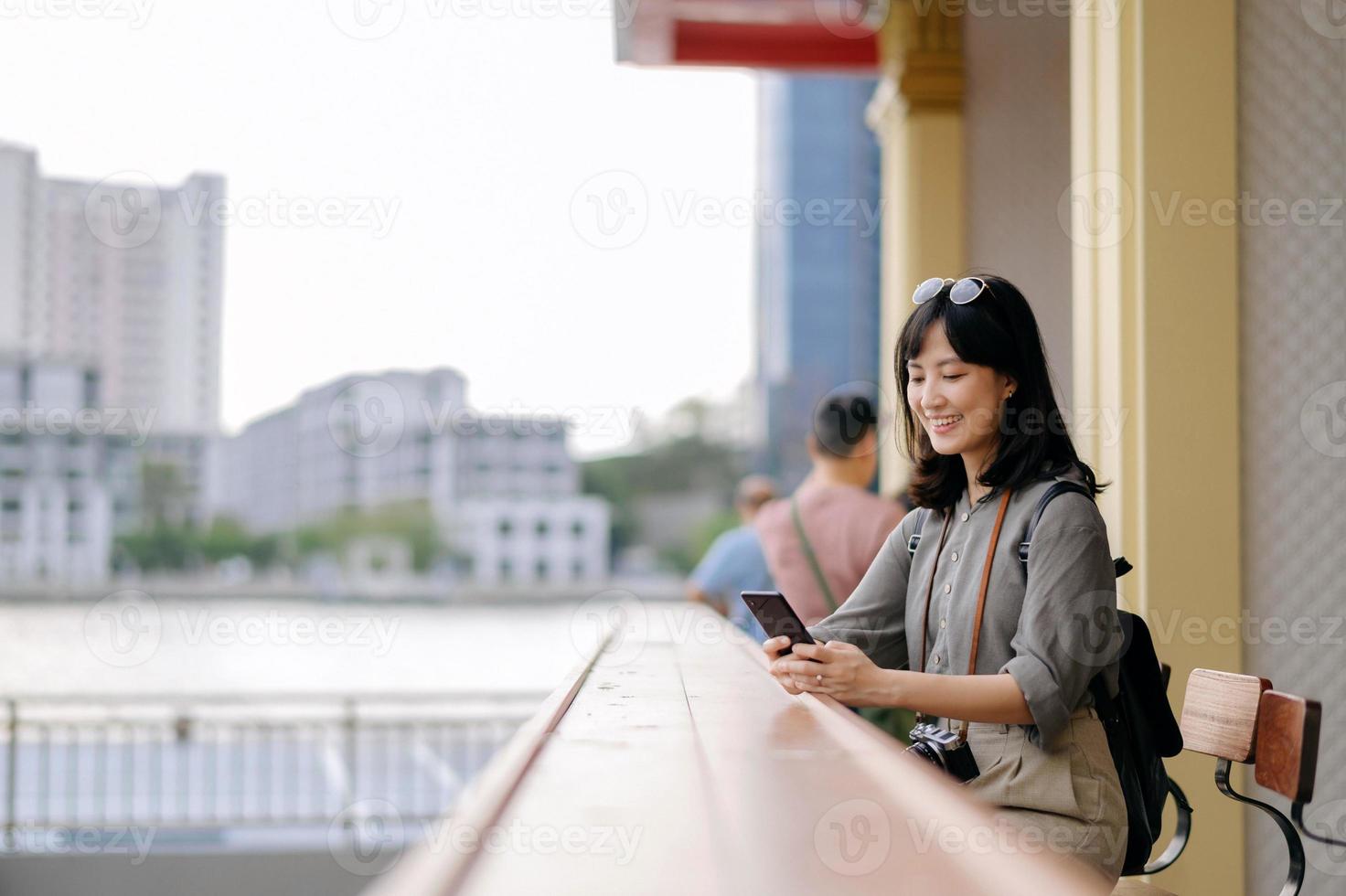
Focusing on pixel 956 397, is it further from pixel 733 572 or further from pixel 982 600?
pixel 733 572

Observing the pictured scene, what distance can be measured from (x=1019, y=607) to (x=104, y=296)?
27.1 meters

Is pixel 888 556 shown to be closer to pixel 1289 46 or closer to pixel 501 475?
pixel 1289 46

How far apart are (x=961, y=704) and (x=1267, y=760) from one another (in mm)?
489

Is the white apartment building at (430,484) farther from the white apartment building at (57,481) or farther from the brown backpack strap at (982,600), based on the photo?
the brown backpack strap at (982,600)

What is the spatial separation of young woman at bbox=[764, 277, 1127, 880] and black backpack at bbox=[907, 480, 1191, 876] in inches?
0.7

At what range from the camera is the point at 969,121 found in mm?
4137

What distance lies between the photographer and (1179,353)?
227cm

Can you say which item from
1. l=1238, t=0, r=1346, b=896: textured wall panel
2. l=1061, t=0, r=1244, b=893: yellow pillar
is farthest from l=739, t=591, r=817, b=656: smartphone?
l=1238, t=0, r=1346, b=896: textured wall panel

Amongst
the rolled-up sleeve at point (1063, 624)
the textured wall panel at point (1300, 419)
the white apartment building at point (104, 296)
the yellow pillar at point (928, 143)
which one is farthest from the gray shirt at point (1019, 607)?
the white apartment building at point (104, 296)

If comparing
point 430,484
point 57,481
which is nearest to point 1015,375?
point 57,481

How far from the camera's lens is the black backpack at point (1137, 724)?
4.26ft

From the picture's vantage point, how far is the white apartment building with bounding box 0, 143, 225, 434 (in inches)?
853

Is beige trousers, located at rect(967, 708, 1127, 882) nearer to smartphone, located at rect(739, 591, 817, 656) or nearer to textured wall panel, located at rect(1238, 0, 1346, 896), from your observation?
smartphone, located at rect(739, 591, 817, 656)

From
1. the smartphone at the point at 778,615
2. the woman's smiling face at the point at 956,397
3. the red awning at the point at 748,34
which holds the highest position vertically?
the red awning at the point at 748,34
